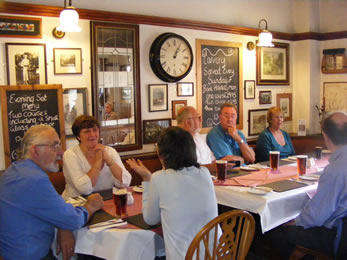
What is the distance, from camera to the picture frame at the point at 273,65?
18.7 ft

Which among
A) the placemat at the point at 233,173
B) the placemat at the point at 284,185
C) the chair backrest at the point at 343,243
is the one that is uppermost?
the placemat at the point at 233,173

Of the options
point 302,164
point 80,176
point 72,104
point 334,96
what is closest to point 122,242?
point 80,176

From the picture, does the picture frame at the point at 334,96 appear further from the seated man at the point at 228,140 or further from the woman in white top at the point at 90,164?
the woman in white top at the point at 90,164

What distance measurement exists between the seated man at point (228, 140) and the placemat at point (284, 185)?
3.49ft

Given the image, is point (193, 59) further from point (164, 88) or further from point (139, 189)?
point (139, 189)

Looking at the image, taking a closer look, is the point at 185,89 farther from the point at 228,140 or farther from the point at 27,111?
the point at 27,111

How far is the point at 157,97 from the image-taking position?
14.9 feet

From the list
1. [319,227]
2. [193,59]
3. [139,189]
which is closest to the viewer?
[319,227]

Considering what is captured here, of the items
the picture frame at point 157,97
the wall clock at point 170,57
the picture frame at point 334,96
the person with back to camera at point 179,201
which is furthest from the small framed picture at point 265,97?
the person with back to camera at point 179,201

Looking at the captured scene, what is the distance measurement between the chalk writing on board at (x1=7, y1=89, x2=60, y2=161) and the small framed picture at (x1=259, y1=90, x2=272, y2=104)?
3126 millimetres

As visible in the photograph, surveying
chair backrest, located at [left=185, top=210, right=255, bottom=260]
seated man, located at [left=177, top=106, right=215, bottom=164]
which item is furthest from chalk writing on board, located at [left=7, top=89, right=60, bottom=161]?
chair backrest, located at [left=185, top=210, right=255, bottom=260]

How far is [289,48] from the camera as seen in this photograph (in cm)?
611

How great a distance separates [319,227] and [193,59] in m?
2.83

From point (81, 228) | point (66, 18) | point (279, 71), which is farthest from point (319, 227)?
point (279, 71)
